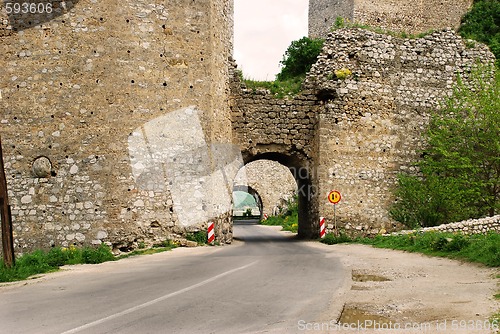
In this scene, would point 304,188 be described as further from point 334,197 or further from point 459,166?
point 459,166

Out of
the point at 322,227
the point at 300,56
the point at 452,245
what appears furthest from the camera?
the point at 300,56

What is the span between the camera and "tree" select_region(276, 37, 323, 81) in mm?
22125

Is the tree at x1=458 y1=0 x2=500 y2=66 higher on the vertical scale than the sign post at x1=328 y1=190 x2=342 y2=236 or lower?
higher

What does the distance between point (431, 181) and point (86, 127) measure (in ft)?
37.5

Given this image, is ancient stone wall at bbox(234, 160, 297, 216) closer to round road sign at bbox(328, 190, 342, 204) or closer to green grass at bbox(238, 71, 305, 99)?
green grass at bbox(238, 71, 305, 99)

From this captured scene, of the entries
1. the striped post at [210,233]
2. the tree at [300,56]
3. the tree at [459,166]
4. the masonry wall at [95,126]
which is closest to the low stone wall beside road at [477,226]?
the tree at [459,166]

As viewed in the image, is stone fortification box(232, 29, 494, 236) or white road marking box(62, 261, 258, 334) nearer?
white road marking box(62, 261, 258, 334)

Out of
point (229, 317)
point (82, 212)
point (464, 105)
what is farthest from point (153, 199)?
point (464, 105)

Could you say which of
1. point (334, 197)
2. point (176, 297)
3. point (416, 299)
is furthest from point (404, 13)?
point (176, 297)

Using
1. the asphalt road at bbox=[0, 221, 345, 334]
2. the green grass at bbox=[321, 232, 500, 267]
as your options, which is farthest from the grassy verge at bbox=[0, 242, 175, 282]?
the green grass at bbox=[321, 232, 500, 267]

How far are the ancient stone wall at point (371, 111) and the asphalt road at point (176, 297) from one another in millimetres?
7349

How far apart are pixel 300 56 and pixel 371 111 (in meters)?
4.85

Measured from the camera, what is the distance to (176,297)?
23.3 feet

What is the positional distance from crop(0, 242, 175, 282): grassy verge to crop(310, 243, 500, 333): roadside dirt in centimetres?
583
